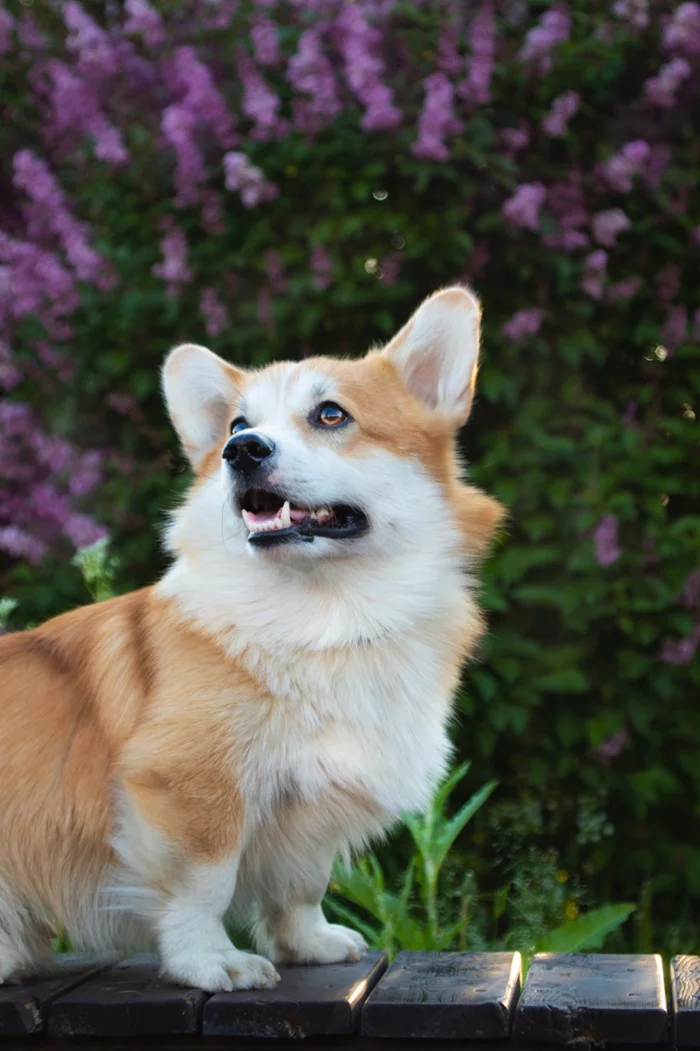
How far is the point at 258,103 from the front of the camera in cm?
391

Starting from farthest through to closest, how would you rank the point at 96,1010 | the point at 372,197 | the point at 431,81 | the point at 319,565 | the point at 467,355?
1. the point at 372,197
2. the point at 431,81
3. the point at 467,355
4. the point at 319,565
5. the point at 96,1010

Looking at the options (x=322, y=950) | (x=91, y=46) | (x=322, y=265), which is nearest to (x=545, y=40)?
(x=322, y=265)

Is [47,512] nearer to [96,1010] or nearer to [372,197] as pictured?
[372,197]

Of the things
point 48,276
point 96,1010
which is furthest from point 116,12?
point 96,1010

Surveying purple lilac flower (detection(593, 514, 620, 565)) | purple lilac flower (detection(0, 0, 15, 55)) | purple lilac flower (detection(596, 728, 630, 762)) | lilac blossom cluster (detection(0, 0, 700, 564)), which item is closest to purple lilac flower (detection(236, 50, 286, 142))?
lilac blossom cluster (detection(0, 0, 700, 564))

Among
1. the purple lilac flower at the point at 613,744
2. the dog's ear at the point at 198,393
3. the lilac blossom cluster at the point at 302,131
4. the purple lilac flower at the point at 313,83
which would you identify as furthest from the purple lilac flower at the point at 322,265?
the purple lilac flower at the point at 613,744

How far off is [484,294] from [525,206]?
348mm

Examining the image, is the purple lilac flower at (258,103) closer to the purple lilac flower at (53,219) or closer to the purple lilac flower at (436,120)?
the purple lilac flower at (436,120)

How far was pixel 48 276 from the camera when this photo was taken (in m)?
4.19

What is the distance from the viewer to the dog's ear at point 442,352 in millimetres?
2656

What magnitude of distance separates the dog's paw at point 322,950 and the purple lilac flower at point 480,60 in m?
2.52

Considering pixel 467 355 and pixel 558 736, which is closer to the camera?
pixel 467 355

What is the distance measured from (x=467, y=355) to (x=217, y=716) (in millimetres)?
912

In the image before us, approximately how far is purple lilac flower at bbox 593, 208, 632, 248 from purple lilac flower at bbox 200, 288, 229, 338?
119 centimetres
